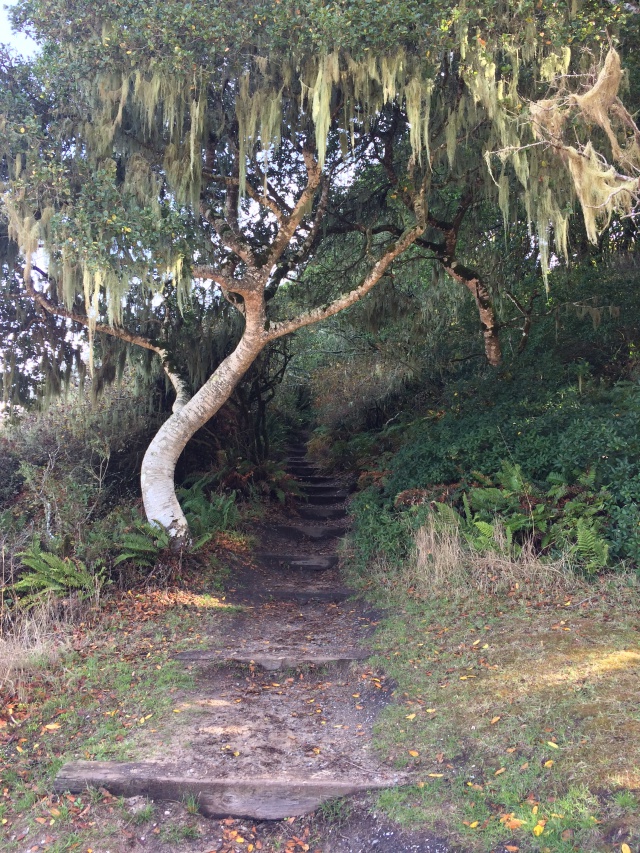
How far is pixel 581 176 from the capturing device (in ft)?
19.4

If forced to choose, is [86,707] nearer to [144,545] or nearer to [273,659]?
[273,659]

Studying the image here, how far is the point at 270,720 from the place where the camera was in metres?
4.35

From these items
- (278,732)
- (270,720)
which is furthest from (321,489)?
(278,732)

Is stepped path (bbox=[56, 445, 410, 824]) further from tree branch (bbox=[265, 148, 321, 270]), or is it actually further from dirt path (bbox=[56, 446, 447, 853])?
tree branch (bbox=[265, 148, 321, 270])

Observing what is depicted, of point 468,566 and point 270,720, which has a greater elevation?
point 468,566

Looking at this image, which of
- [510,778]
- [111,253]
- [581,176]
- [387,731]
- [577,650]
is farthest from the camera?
[111,253]

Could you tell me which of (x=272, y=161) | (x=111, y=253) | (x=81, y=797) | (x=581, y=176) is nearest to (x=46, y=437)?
(x=111, y=253)

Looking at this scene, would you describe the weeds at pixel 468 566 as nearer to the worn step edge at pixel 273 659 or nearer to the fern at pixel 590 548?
the fern at pixel 590 548

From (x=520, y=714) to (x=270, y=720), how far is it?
5.43 feet

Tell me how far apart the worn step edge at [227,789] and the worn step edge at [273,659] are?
1.58m

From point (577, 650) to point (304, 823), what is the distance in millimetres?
2194

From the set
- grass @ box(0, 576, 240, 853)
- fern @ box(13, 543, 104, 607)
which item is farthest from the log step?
fern @ box(13, 543, 104, 607)

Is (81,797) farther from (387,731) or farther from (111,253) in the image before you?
(111,253)

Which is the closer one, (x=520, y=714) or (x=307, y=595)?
(x=520, y=714)
